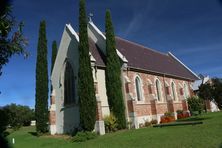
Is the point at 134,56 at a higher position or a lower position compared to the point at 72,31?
lower

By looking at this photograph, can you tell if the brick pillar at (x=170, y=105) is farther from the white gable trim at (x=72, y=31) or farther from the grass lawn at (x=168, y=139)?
the white gable trim at (x=72, y=31)

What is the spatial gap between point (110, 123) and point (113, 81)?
166 inches

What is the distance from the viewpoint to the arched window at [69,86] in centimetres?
2619

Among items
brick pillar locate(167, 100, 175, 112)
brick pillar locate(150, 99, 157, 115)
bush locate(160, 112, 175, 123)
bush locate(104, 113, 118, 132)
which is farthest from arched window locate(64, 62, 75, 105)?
brick pillar locate(167, 100, 175, 112)

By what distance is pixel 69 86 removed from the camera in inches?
1051

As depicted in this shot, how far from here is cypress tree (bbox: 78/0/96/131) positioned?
70.0 feet

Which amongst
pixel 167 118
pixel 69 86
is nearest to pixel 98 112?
pixel 69 86

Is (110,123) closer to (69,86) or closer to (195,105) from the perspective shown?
(69,86)

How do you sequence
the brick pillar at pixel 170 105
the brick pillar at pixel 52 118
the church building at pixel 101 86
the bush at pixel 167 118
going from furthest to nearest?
1. the brick pillar at pixel 170 105
2. the bush at pixel 167 118
3. the brick pillar at pixel 52 118
4. the church building at pixel 101 86

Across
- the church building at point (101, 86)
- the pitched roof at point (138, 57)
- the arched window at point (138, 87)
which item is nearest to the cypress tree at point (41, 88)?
the church building at point (101, 86)

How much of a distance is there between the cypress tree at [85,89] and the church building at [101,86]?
1007 mm

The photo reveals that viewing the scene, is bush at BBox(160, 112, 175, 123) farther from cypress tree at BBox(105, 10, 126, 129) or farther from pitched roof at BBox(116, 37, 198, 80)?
cypress tree at BBox(105, 10, 126, 129)

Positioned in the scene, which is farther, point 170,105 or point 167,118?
point 170,105

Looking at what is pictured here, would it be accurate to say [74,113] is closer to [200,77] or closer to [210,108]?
[210,108]
